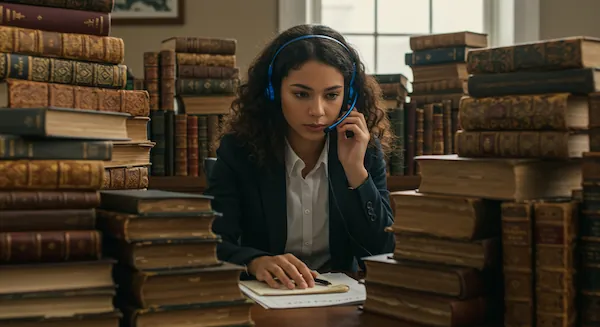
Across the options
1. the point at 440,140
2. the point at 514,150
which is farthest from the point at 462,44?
the point at 514,150

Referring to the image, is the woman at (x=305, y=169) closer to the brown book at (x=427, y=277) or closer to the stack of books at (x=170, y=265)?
the brown book at (x=427, y=277)

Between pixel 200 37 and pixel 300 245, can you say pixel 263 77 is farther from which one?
pixel 200 37

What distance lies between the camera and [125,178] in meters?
1.89

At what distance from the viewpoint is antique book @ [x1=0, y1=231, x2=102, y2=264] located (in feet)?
3.39

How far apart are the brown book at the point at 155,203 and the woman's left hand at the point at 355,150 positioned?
100 centimetres

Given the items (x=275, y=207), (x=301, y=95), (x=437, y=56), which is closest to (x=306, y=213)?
(x=275, y=207)

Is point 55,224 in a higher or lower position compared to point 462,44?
lower

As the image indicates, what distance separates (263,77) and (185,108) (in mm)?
1008

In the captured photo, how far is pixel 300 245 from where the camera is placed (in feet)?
7.03

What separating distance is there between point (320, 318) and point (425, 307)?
0.55 feet

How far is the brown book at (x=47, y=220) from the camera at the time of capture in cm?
105

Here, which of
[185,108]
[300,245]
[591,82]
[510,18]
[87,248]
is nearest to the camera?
[87,248]

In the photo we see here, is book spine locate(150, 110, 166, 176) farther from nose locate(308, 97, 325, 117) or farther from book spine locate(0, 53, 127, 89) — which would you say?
book spine locate(0, 53, 127, 89)

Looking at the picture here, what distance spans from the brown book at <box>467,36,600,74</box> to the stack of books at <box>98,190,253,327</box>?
54 centimetres
